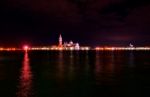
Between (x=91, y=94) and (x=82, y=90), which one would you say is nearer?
(x=91, y=94)

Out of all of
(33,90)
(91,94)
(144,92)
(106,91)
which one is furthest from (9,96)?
(144,92)

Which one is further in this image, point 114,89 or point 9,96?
point 114,89

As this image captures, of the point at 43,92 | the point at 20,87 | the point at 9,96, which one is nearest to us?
the point at 9,96

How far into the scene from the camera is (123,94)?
23.1 metres

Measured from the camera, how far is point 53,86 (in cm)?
2666

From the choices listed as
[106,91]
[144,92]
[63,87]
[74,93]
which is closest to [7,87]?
[63,87]

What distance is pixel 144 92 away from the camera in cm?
2402

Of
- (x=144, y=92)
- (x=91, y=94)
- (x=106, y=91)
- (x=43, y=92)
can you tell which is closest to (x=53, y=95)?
(x=43, y=92)

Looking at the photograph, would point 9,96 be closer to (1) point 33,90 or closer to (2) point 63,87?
(1) point 33,90

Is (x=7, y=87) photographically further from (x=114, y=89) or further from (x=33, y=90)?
(x=114, y=89)

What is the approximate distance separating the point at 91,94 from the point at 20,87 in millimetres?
7552

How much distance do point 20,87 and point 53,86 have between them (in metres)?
3.34

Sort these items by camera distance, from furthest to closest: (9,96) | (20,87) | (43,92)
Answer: (20,87) < (43,92) < (9,96)

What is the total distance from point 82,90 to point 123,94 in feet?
13.2
